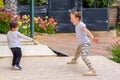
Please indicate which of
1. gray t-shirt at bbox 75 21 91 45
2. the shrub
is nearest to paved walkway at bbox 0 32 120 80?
gray t-shirt at bbox 75 21 91 45

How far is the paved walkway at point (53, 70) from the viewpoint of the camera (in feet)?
29.9

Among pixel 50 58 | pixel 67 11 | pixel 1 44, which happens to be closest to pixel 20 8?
pixel 67 11

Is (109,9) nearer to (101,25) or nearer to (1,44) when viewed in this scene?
(101,25)

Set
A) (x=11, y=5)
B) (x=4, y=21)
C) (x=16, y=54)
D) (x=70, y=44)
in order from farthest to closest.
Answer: (x=11, y=5)
(x=4, y=21)
(x=70, y=44)
(x=16, y=54)

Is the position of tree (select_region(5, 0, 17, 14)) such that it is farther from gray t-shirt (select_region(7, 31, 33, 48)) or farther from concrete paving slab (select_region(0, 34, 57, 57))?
gray t-shirt (select_region(7, 31, 33, 48))

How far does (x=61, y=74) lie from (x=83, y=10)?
51.5 ft

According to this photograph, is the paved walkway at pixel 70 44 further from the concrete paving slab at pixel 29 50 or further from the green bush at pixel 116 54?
the green bush at pixel 116 54

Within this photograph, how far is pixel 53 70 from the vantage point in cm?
998

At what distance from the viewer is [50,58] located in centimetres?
1206

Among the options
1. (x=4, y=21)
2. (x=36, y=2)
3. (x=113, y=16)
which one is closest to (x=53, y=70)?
(x=4, y=21)

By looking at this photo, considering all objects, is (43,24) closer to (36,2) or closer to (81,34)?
(36,2)

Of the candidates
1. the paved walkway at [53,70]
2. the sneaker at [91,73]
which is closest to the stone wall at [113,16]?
the paved walkway at [53,70]

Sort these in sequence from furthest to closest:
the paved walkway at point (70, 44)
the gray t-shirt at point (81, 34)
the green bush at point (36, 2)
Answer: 1. the green bush at point (36, 2)
2. the paved walkway at point (70, 44)
3. the gray t-shirt at point (81, 34)

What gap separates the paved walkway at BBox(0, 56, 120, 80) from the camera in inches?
359
